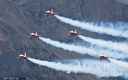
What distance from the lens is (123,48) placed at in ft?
620

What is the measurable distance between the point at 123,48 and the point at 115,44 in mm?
6419

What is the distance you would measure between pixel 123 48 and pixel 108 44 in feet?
27.2

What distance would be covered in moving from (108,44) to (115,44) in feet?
7.91

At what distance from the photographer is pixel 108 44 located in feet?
643

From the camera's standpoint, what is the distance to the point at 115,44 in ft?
639
